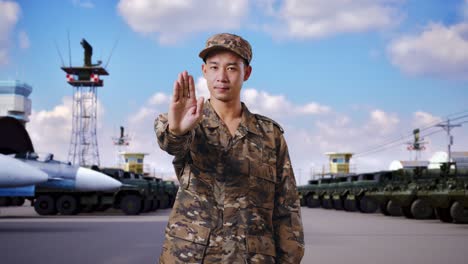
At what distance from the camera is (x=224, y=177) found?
90.4 inches

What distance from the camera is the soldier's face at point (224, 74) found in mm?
2332

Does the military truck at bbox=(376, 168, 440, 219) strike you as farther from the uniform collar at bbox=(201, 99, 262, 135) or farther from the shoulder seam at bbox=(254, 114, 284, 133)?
the uniform collar at bbox=(201, 99, 262, 135)

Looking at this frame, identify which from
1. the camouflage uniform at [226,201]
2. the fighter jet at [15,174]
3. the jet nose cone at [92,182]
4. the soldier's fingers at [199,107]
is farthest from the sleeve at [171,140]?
the jet nose cone at [92,182]

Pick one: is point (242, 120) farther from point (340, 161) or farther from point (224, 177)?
point (340, 161)

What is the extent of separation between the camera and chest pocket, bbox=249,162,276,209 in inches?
90.5

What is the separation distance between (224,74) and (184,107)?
0.93 ft

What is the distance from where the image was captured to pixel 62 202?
22.9 meters

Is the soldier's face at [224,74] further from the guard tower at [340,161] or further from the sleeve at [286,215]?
the guard tower at [340,161]

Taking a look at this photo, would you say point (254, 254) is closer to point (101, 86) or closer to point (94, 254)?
point (94, 254)

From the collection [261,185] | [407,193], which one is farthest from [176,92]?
[407,193]

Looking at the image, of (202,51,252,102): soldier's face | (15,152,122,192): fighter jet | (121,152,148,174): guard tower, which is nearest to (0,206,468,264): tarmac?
(15,152,122,192): fighter jet

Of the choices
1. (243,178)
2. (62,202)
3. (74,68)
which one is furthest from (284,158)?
(74,68)

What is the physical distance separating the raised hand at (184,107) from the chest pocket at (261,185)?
336 mm

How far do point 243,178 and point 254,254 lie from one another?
0.92 feet
